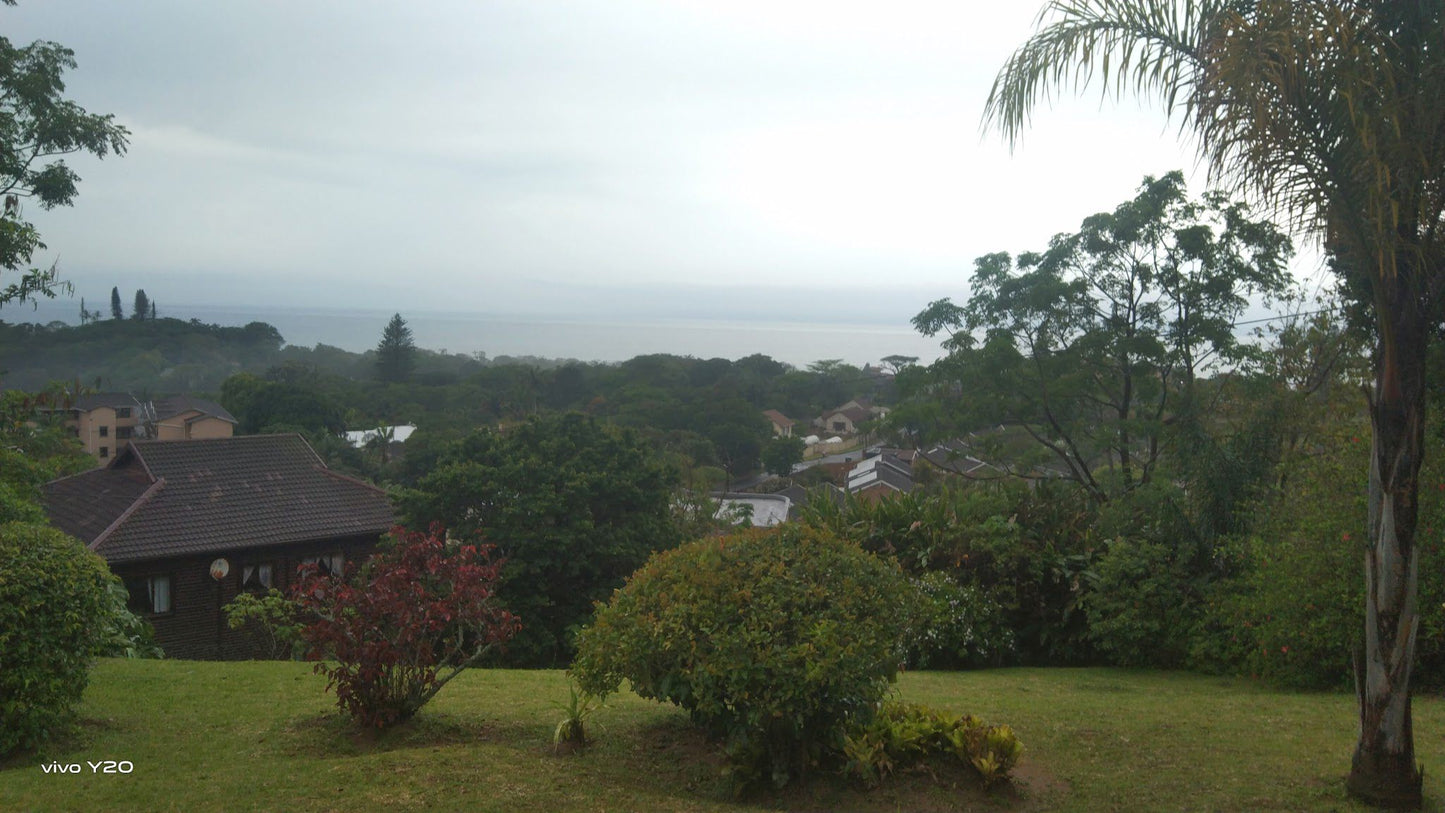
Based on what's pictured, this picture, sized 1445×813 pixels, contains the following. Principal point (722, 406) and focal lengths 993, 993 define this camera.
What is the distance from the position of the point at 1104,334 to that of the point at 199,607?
18.3 metres

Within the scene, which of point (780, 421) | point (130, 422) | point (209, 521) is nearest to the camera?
point (209, 521)

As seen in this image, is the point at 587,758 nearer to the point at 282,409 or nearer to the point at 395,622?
the point at 395,622

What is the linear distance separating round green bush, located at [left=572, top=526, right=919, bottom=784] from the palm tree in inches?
86.7

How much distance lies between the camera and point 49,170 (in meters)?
13.5

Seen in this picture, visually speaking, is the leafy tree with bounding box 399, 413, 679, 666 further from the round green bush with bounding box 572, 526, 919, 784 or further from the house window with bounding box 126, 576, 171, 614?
the round green bush with bounding box 572, 526, 919, 784

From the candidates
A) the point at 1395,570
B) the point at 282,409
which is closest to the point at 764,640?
the point at 1395,570

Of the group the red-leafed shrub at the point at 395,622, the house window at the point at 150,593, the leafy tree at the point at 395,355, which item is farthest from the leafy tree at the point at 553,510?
the leafy tree at the point at 395,355

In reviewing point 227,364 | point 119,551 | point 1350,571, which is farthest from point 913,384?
point 227,364

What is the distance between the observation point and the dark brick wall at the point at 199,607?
1977 cm

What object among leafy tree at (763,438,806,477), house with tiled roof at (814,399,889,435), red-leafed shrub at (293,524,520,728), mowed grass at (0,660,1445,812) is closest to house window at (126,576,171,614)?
mowed grass at (0,660,1445,812)

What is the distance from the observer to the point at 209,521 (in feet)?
68.9

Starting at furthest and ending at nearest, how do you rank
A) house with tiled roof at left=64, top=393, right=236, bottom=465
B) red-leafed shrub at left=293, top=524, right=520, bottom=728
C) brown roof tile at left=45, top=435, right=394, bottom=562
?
1. house with tiled roof at left=64, top=393, right=236, bottom=465
2. brown roof tile at left=45, top=435, right=394, bottom=562
3. red-leafed shrub at left=293, top=524, right=520, bottom=728

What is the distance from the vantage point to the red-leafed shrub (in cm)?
561

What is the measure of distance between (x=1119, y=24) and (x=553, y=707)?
540cm
